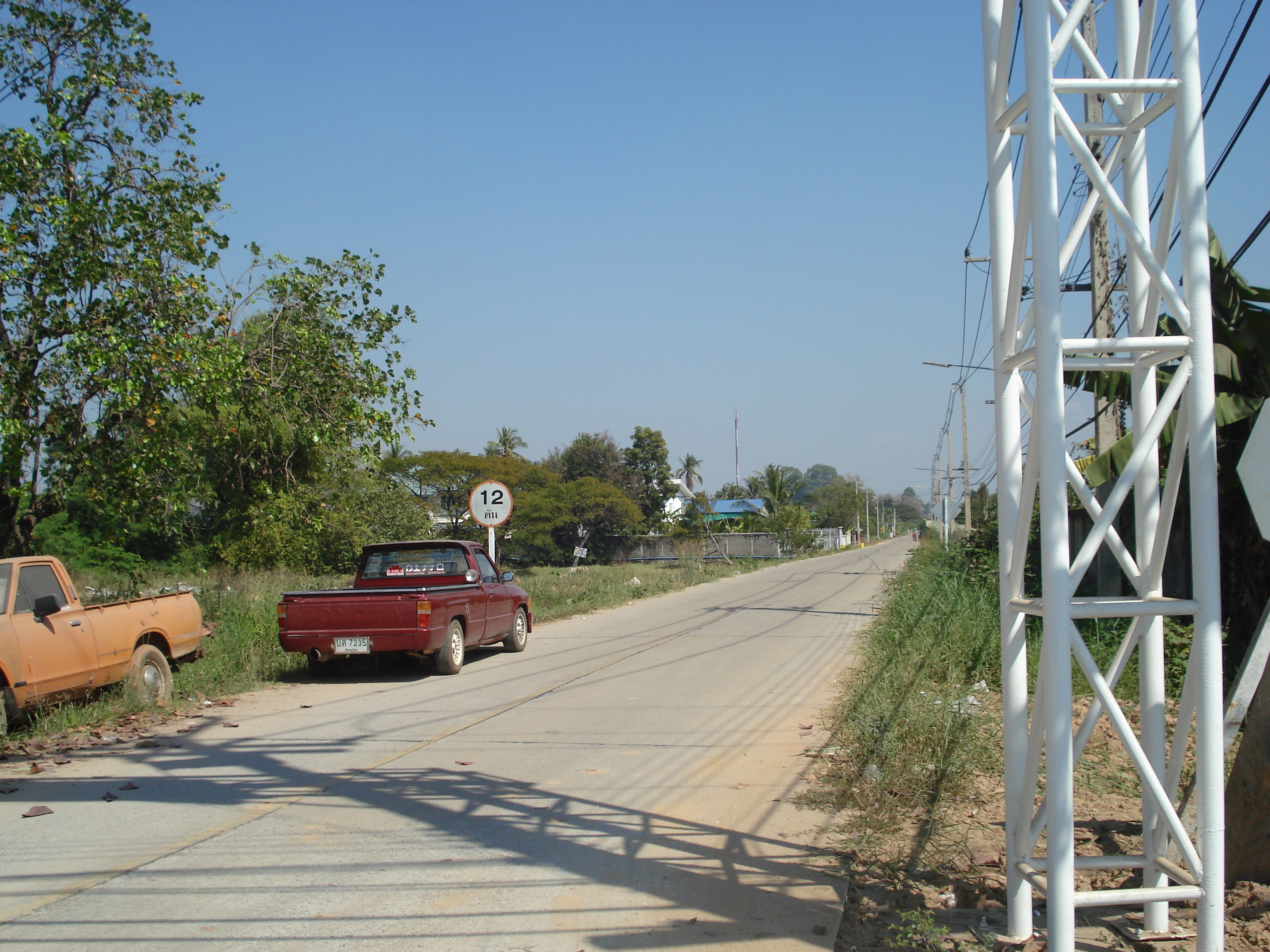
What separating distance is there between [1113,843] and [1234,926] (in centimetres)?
111

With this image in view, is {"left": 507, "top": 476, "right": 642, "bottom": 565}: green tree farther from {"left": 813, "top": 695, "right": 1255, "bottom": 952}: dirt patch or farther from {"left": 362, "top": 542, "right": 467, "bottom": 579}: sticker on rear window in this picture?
{"left": 813, "top": 695, "right": 1255, "bottom": 952}: dirt patch

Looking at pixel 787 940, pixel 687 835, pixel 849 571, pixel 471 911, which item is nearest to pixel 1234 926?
pixel 787 940

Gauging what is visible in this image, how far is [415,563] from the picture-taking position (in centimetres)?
1361

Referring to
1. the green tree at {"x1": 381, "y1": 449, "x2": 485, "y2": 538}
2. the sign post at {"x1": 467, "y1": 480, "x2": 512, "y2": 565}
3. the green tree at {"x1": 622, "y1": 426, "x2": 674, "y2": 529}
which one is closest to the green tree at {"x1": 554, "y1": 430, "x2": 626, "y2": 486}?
the green tree at {"x1": 622, "y1": 426, "x2": 674, "y2": 529}

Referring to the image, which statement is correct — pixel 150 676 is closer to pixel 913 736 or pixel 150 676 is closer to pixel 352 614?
pixel 352 614

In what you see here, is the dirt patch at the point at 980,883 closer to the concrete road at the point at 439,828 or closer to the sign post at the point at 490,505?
the concrete road at the point at 439,828

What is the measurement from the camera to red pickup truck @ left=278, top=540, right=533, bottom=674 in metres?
11.5

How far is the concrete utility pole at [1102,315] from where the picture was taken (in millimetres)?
12375

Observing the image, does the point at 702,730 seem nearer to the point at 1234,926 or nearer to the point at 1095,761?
the point at 1095,761

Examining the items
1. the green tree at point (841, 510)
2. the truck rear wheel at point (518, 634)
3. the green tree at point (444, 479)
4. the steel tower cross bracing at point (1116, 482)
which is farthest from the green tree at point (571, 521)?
the steel tower cross bracing at point (1116, 482)

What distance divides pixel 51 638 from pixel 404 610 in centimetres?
382

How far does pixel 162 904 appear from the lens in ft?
15.5

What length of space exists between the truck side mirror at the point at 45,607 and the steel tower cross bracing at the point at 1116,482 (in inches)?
307

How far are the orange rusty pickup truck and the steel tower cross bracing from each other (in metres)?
7.84
